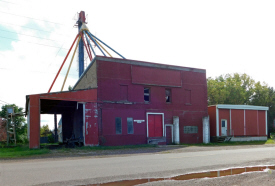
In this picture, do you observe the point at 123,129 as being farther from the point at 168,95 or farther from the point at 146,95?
the point at 168,95

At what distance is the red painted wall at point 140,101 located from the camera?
25.3m

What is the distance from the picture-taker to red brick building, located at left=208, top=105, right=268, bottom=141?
3284cm

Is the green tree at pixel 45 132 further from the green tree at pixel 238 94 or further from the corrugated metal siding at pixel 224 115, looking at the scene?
the green tree at pixel 238 94

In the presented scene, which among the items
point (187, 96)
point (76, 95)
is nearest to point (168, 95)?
point (187, 96)

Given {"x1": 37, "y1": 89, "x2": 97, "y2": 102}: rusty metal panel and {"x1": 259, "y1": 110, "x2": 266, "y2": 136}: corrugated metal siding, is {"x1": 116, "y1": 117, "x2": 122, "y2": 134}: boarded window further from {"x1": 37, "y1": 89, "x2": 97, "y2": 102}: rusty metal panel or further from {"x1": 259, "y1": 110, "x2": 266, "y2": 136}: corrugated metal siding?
{"x1": 259, "y1": 110, "x2": 266, "y2": 136}: corrugated metal siding

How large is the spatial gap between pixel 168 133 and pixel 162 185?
70.9 ft

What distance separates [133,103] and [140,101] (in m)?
0.85

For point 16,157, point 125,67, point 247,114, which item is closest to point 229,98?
point 247,114

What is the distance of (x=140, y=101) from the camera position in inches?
1078

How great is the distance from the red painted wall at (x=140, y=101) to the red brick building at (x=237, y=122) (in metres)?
2.38

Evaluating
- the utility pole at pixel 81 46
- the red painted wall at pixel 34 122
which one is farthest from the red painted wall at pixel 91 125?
the utility pole at pixel 81 46

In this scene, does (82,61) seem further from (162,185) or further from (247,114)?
(162,185)

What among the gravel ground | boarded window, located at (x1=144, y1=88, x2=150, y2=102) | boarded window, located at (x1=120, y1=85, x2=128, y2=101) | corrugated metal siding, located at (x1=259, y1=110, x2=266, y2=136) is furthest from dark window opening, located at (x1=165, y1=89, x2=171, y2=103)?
the gravel ground

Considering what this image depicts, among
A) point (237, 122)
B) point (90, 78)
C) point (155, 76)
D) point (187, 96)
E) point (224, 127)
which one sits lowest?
point (224, 127)
